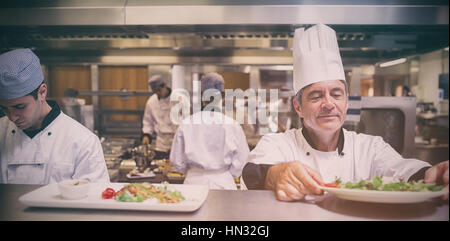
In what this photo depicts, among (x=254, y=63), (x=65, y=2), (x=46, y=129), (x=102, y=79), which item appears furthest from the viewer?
(x=102, y=79)

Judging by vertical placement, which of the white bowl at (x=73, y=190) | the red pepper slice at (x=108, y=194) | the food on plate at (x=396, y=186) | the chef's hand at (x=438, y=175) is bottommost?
the red pepper slice at (x=108, y=194)

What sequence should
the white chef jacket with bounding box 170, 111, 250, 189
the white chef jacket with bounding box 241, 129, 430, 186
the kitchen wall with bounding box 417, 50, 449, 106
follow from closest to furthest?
the white chef jacket with bounding box 241, 129, 430, 186
the white chef jacket with bounding box 170, 111, 250, 189
the kitchen wall with bounding box 417, 50, 449, 106

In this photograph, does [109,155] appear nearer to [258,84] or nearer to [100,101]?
[258,84]

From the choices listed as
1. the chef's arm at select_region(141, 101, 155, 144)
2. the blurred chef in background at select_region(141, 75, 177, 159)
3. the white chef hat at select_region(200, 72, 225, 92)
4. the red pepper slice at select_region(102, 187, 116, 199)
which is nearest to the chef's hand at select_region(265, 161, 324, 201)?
the red pepper slice at select_region(102, 187, 116, 199)

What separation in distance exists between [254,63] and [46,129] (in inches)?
122

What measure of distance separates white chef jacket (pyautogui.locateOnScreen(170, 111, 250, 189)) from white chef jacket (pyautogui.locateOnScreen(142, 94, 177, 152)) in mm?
1552

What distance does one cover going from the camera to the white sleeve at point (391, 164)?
4.51 feet

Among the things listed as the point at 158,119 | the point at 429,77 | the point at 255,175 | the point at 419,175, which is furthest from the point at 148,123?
the point at 429,77

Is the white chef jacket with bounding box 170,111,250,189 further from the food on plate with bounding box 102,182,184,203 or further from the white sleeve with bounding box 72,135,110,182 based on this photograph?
the food on plate with bounding box 102,182,184,203

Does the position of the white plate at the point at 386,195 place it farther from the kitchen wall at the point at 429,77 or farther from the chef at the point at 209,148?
the kitchen wall at the point at 429,77

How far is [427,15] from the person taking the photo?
181 centimetres

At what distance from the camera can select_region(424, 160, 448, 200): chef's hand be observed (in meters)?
1.16

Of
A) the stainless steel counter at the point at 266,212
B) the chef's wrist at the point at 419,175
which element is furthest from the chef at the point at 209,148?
the chef's wrist at the point at 419,175

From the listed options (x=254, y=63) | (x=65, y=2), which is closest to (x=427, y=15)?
(x=65, y=2)
